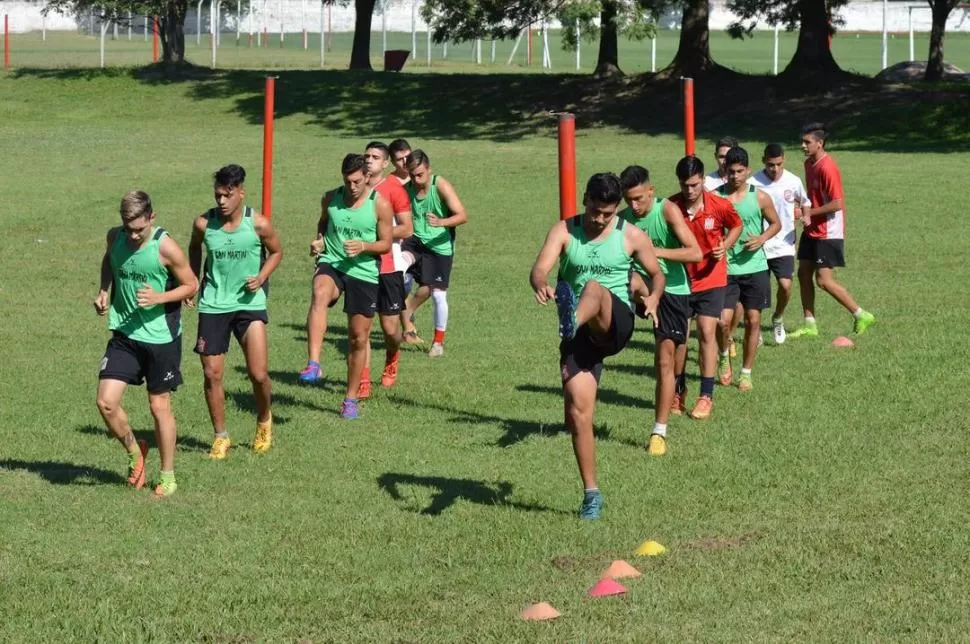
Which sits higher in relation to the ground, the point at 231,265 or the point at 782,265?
the point at 231,265

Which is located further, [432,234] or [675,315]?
[432,234]

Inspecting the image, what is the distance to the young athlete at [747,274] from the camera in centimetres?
1309

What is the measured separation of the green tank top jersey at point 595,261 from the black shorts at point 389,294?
4.05 meters

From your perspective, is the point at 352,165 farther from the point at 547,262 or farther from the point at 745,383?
the point at 745,383

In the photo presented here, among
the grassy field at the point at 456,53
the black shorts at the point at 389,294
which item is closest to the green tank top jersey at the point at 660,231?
the black shorts at the point at 389,294

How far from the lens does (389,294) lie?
1300cm

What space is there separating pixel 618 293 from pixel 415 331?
6967 millimetres

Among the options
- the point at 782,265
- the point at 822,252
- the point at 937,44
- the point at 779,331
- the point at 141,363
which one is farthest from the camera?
the point at 937,44

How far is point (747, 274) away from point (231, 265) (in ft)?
15.2

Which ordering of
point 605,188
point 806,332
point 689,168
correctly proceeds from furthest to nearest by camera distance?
point 806,332 → point 689,168 → point 605,188

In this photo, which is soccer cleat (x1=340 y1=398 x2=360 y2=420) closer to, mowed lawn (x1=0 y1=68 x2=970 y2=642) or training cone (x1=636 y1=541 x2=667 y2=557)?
mowed lawn (x1=0 y1=68 x2=970 y2=642)

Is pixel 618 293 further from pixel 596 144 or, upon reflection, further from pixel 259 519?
pixel 596 144

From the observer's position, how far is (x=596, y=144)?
121 ft

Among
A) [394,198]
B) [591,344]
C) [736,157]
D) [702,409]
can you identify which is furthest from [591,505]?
[394,198]
